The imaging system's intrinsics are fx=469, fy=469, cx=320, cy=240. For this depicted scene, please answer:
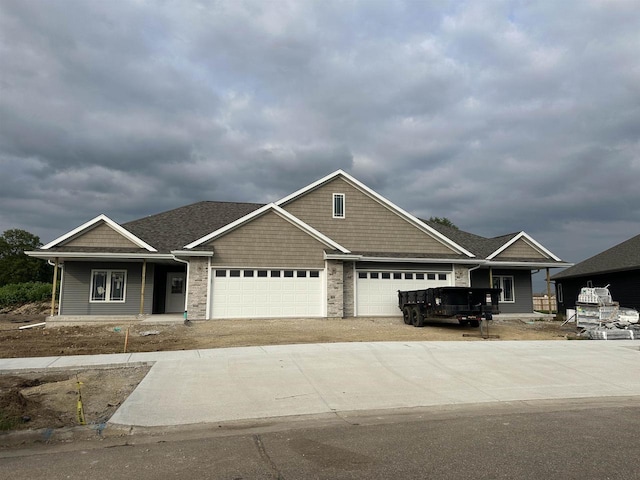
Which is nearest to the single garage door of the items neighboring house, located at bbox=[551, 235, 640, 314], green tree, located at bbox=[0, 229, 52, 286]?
neighboring house, located at bbox=[551, 235, 640, 314]

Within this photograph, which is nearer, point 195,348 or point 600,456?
point 600,456

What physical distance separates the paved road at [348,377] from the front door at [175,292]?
39.8 feet

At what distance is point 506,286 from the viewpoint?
25.2 meters

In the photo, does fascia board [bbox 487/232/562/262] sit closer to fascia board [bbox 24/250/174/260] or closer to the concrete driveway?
the concrete driveway

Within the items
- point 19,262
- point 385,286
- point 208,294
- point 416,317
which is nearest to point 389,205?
point 385,286

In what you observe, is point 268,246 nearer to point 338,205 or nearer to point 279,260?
point 279,260

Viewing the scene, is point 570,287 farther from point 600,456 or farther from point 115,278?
point 600,456

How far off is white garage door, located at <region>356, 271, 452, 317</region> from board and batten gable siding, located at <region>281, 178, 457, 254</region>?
1258 millimetres

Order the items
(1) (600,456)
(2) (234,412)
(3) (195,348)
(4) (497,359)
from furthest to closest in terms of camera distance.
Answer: (3) (195,348)
(4) (497,359)
(2) (234,412)
(1) (600,456)

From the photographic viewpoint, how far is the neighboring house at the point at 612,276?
27.8 metres

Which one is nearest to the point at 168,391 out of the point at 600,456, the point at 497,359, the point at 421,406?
the point at 421,406

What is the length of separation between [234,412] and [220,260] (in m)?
12.7

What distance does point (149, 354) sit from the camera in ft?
38.4

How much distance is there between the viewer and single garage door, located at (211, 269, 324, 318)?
19.3 meters
